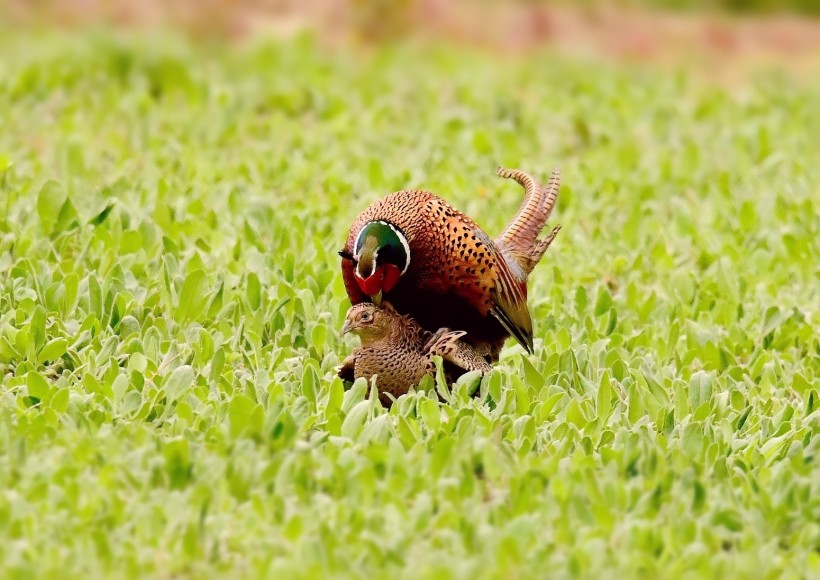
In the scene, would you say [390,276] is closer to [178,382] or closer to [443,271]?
[443,271]

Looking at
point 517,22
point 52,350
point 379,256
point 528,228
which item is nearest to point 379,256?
point 379,256

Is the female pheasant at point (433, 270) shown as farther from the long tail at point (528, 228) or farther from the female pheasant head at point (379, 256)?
the long tail at point (528, 228)

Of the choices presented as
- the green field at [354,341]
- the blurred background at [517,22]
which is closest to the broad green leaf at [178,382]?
the green field at [354,341]

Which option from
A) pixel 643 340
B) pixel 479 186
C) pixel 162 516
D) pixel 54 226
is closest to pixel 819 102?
pixel 479 186

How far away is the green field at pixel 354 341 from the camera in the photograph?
3.59 metres

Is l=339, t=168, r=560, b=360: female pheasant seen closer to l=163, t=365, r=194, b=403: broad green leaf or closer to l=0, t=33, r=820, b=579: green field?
l=0, t=33, r=820, b=579: green field

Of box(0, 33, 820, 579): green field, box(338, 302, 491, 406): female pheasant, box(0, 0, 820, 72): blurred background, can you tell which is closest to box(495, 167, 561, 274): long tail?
box(0, 33, 820, 579): green field

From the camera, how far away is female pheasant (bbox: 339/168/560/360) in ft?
14.0

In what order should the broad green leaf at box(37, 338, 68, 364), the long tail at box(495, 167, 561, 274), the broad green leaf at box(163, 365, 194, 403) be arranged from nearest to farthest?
the broad green leaf at box(163, 365, 194, 403) → the broad green leaf at box(37, 338, 68, 364) → the long tail at box(495, 167, 561, 274)

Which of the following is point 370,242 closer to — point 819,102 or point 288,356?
point 288,356

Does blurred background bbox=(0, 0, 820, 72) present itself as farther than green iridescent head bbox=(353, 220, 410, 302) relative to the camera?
Yes

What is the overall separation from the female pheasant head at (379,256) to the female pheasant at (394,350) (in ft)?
0.25

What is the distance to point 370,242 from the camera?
13.9ft

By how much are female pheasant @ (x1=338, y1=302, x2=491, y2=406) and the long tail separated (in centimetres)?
48
